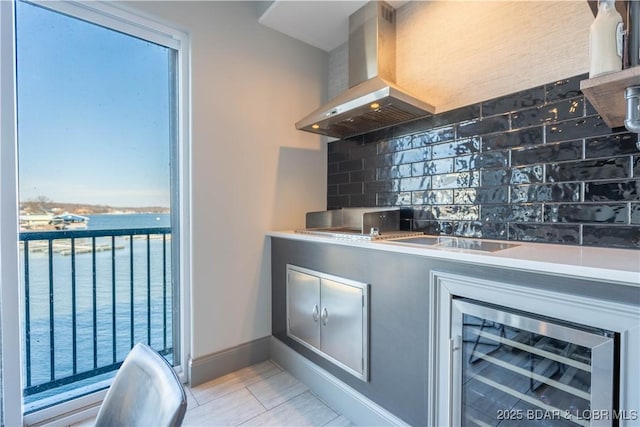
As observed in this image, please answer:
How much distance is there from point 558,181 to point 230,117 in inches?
76.3

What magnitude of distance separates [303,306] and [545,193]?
57.5 inches

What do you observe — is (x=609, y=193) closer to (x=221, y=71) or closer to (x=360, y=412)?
(x=360, y=412)

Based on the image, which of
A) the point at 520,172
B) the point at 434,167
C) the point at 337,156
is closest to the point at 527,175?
the point at 520,172

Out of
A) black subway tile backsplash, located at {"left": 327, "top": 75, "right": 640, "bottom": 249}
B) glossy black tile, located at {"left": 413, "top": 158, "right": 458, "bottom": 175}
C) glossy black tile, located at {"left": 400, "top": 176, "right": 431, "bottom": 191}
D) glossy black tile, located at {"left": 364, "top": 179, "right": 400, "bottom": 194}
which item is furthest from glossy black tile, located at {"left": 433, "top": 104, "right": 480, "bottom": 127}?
glossy black tile, located at {"left": 364, "top": 179, "right": 400, "bottom": 194}

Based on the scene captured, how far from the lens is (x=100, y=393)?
1.65 meters

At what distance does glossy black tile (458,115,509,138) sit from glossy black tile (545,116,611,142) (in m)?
0.19

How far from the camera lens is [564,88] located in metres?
1.31

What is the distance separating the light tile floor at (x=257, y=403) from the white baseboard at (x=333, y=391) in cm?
4

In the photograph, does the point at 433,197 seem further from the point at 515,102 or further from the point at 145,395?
the point at 145,395

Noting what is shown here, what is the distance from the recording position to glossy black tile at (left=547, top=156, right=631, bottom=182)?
117 centimetres

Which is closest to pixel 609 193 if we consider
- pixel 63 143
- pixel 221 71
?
pixel 221 71

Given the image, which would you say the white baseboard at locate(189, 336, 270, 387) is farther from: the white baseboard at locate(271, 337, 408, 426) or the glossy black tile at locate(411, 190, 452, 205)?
the glossy black tile at locate(411, 190, 452, 205)

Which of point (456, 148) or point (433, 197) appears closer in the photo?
point (456, 148)

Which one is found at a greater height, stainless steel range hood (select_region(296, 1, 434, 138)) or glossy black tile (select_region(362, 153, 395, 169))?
stainless steel range hood (select_region(296, 1, 434, 138))
